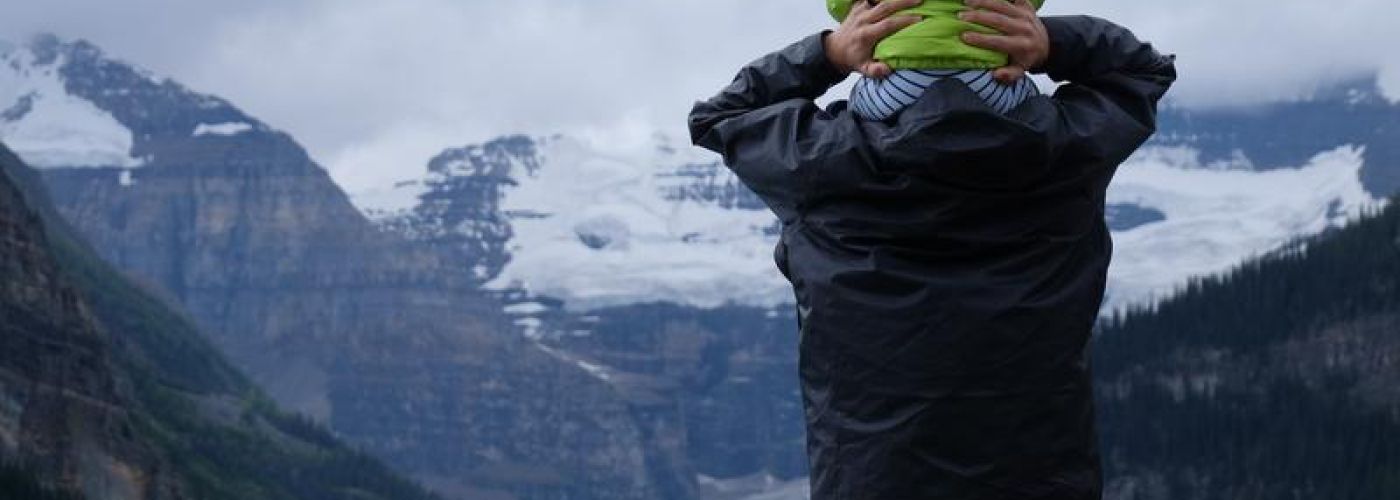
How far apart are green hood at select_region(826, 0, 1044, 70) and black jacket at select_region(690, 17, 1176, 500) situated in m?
0.08

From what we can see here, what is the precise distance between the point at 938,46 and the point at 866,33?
0.27m

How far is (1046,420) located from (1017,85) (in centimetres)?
102

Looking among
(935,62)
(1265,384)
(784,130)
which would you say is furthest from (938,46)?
(1265,384)

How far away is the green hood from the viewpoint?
28.8 ft

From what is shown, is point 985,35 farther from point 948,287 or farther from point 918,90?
point 948,287

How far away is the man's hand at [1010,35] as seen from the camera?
28.9 ft

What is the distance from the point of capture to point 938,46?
8773 millimetres

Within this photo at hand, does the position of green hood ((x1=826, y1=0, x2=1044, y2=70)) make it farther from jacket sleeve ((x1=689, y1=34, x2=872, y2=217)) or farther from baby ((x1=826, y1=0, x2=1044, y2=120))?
jacket sleeve ((x1=689, y1=34, x2=872, y2=217))

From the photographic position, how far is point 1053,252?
9.04 m

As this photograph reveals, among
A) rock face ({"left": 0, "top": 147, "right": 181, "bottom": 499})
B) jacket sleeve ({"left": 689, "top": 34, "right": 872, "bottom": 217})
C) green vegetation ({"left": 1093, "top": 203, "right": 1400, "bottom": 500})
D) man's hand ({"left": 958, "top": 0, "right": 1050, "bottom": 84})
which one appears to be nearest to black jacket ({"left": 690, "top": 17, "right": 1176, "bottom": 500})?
jacket sleeve ({"left": 689, "top": 34, "right": 872, "bottom": 217})

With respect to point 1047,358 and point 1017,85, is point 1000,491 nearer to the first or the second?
point 1047,358

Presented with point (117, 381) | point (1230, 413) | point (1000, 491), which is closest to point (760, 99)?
point (1000, 491)

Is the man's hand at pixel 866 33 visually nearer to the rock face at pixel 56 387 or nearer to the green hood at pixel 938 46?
the green hood at pixel 938 46

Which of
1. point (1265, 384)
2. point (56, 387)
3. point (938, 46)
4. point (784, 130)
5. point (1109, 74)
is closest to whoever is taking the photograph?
point (938, 46)
